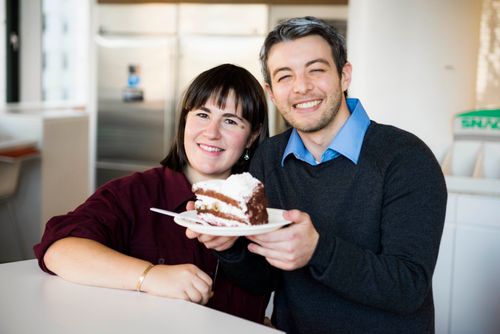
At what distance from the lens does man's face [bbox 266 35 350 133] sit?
5.13 ft

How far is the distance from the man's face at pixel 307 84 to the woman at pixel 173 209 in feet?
0.58

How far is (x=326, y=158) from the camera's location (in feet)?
5.03

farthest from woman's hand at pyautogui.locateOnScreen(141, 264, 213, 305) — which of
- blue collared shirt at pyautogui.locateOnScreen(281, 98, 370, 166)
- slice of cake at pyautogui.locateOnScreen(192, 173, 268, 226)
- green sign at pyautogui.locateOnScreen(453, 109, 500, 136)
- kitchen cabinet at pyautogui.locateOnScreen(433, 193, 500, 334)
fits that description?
green sign at pyautogui.locateOnScreen(453, 109, 500, 136)

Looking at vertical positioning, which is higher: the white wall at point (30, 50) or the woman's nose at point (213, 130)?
the white wall at point (30, 50)

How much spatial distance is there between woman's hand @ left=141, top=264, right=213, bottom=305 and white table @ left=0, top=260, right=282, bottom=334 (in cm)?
2

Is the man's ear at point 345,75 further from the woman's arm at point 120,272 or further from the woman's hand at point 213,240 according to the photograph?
the woman's arm at point 120,272

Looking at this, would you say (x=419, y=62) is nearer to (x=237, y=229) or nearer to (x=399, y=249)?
(x=399, y=249)

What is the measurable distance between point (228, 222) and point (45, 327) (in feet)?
1.35

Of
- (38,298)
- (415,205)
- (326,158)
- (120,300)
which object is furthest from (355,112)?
(38,298)

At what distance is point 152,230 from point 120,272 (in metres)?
0.30

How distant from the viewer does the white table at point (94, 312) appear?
1.12 meters

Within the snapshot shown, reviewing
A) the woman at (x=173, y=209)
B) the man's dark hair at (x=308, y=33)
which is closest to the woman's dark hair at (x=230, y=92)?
the woman at (x=173, y=209)

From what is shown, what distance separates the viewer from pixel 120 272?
4.47 ft

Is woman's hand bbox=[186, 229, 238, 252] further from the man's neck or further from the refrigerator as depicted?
the refrigerator
